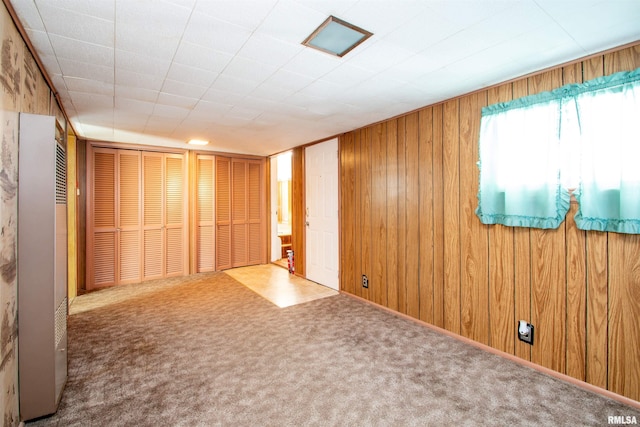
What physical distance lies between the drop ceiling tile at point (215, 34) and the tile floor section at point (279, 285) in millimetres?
2860

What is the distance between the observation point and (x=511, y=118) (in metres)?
2.39

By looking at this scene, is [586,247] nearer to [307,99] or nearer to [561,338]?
[561,338]

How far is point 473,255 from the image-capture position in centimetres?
273

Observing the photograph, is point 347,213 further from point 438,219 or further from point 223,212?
point 223,212

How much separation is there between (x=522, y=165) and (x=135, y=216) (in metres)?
5.14

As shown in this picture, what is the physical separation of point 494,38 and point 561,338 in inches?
82.8

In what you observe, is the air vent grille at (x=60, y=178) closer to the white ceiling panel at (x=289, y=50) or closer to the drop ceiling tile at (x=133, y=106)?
the white ceiling panel at (x=289, y=50)

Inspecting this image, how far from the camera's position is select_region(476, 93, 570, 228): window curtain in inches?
86.0

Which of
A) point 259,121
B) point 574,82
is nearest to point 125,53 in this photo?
point 259,121

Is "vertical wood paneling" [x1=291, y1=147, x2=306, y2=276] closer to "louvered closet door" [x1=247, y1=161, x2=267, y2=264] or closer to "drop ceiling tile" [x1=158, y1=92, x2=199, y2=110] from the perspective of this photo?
"louvered closet door" [x1=247, y1=161, x2=267, y2=264]

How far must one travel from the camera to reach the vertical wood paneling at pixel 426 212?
3059 millimetres

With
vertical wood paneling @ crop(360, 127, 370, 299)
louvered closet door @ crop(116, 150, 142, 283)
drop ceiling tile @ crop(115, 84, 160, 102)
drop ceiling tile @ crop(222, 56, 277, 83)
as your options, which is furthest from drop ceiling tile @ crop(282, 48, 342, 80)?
louvered closet door @ crop(116, 150, 142, 283)

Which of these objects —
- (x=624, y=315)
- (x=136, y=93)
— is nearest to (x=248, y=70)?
(x=136, y=93)

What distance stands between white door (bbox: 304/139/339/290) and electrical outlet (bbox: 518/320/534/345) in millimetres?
2397
